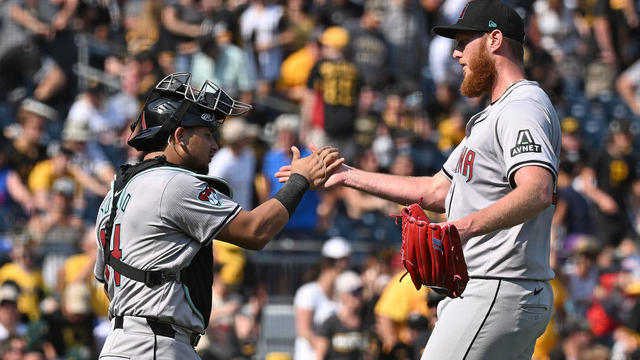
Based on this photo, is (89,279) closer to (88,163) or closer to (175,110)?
(88,163)

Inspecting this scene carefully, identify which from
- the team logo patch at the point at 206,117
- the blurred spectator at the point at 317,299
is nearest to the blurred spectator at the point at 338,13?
the blurred spectator at the point at 317,299

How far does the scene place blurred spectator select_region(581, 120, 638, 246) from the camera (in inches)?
435

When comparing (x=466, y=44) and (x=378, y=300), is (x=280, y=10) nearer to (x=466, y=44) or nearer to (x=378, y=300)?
(x=378, y=300)

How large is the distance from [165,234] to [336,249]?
213 inches

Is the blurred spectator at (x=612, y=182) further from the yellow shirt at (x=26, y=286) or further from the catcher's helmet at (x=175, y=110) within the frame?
the catcher's helmet at (x=175, y=110)

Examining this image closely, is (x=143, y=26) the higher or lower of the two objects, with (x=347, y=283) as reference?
higher

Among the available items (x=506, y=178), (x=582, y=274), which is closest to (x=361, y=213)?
(x=582, y=274)

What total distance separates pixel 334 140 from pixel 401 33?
2.02 metres

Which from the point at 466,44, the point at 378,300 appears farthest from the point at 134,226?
the point at 378,300

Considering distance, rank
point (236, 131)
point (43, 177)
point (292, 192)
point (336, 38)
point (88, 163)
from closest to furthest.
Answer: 1. point (292, 192)
2. point (43, 177)
3. point (236, 131)
4. point (88, 163)
5. point (336, 38)

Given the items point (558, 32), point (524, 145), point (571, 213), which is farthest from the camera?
point (558, 32)

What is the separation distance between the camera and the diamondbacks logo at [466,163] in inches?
169

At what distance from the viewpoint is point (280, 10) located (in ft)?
40.1

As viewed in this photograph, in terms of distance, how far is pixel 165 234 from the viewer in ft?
14.0
